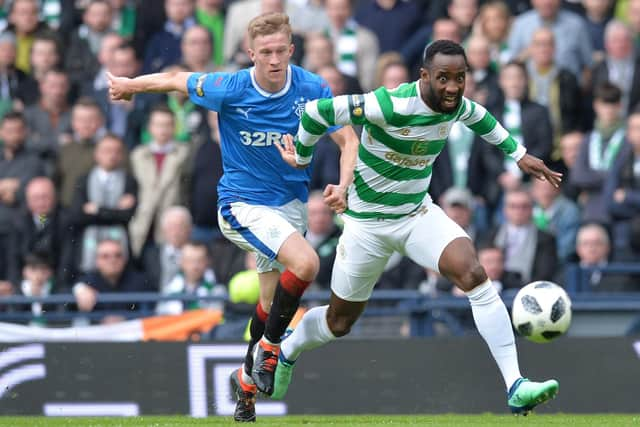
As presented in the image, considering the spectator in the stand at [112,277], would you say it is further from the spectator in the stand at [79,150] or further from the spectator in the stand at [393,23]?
the spectator in the stand at [393,23]

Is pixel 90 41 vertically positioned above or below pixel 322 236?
above

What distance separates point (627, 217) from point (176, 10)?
5.78m

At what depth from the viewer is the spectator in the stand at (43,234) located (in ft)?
50.1

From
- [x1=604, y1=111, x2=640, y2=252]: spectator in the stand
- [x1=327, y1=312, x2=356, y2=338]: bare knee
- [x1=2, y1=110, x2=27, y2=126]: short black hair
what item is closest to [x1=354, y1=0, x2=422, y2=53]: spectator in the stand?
[x1=604, y1=111, x2=640, y2=252]: spectator in the stand

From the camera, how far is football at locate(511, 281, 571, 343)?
1066 cm

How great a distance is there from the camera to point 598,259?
14086mm

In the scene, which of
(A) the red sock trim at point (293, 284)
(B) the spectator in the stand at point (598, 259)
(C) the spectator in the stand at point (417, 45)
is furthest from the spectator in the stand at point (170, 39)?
(A) the red sock trim at point (293, 284)

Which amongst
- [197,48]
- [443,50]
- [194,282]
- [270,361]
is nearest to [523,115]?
[197,48]

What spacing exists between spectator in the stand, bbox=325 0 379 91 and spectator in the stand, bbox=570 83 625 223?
2712mm

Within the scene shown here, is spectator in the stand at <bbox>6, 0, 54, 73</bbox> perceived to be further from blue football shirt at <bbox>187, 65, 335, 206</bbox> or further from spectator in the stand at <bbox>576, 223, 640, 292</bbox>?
blue football shirt at <bbox>187, 65, 335, 206</bbox>

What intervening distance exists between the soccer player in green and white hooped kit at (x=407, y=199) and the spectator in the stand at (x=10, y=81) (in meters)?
7.29

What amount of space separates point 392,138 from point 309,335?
1.68 metres

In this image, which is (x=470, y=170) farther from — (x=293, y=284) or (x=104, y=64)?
(x=293, y=284)

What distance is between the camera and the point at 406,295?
13.3 m
